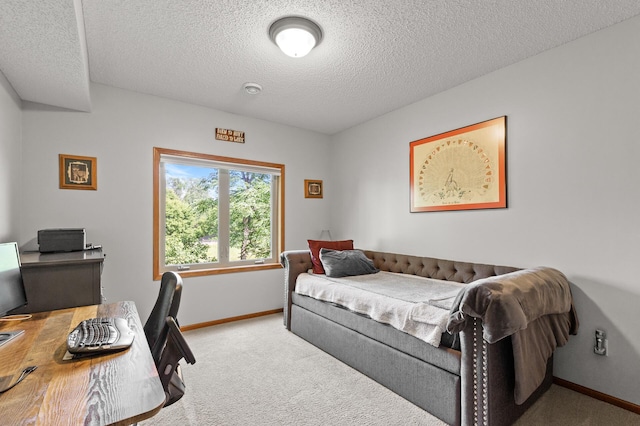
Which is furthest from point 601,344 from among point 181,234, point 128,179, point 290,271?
point 128,179

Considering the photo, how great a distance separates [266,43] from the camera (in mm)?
2379

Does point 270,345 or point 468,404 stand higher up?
point 468,404

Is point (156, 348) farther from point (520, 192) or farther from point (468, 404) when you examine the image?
point (520, 192)

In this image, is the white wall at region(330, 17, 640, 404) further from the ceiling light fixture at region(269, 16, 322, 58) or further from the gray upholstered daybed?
the ceiling light fixture at region(269, 16, 322, 58)

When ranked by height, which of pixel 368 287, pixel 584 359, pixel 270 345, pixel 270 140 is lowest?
pixel 270 345

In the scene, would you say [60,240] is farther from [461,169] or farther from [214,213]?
[461,169]

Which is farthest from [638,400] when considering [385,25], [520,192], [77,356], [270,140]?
[270,140]

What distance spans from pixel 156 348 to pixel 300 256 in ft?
7.47

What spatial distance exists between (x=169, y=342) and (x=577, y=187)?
2.87 meters

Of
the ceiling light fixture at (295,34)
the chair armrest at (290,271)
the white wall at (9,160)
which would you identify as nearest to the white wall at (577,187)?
the chair armrest at (290,271)

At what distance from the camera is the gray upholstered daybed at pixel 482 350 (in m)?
1.65

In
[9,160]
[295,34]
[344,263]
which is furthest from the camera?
[344,263]

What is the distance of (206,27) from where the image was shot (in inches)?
85.8

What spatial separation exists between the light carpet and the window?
1.20m
